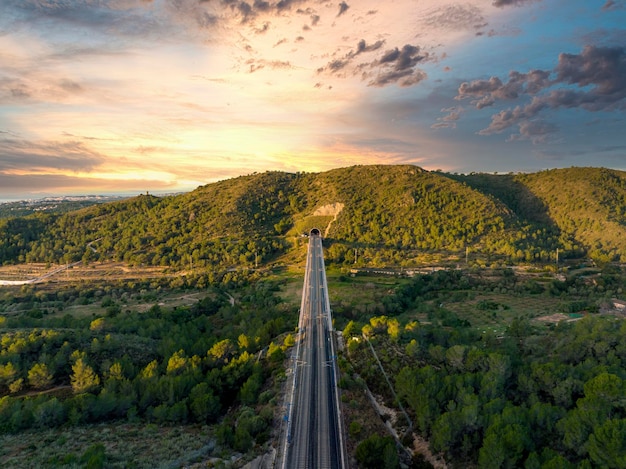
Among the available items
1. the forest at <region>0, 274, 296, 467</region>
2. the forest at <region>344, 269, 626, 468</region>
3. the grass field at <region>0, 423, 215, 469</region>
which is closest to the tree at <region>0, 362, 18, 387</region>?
the forest at <region>0, 274, 296, 467</region>

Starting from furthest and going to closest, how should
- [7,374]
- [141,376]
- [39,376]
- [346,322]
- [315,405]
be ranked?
[346,322]
[141,376]
[39,376]
[7,374]
[315,405]

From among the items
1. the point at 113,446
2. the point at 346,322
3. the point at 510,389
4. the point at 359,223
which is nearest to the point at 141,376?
the point at 113,446

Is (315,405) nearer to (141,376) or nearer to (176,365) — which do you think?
(176,365)

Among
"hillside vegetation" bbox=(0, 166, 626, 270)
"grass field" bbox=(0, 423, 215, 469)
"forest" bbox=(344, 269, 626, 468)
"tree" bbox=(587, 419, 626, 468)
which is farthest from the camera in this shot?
"hillside vegetation" bbox=(0, 166, 626, 270)

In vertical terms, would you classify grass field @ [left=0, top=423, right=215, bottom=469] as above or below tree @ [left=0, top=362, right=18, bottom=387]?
below

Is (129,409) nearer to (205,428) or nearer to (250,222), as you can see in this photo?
(205,428)

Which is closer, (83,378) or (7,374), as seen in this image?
(7,374)

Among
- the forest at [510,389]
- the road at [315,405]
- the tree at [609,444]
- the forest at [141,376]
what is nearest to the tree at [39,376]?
the forest at [141,376]

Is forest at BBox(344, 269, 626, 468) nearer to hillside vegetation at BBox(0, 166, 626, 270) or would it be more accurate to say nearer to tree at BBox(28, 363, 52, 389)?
tree at BBox(28, 363, 52, 389)
